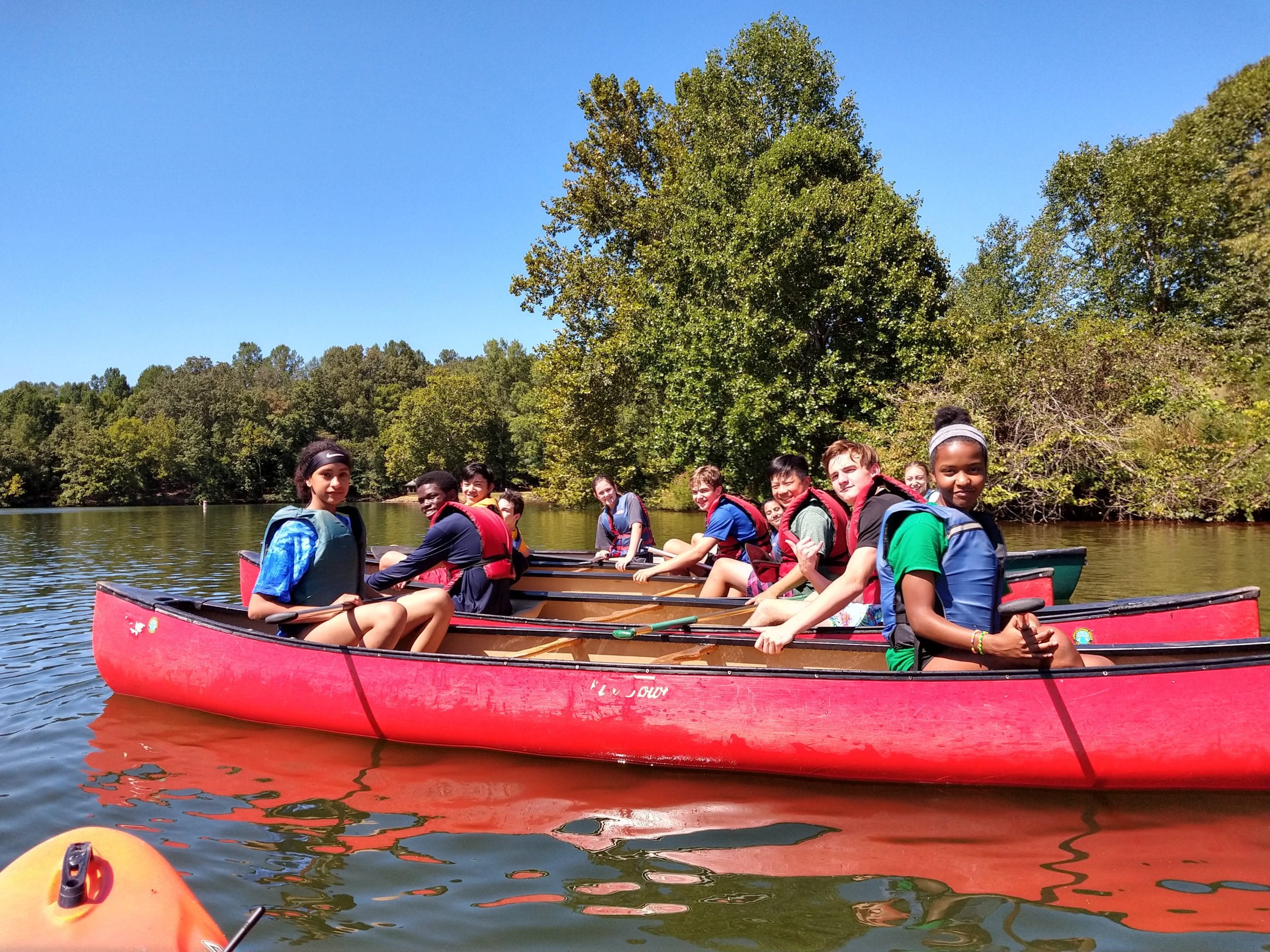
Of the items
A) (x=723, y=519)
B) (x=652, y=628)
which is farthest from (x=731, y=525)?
(x=652, y=628)

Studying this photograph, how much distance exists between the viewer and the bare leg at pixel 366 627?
523cm

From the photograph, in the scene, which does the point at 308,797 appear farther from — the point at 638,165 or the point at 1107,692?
the point at 638,165

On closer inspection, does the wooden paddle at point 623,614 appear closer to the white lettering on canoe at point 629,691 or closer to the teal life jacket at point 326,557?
the white lettering on canoe at point 629,691

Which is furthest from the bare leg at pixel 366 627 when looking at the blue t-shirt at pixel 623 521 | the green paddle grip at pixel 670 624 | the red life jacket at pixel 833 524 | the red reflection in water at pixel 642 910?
the blue t-shirt at pixel 623 521

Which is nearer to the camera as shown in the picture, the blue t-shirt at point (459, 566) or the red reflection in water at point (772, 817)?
the red reflection in water at point (772, 817)

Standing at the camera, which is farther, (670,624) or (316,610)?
(670,624)

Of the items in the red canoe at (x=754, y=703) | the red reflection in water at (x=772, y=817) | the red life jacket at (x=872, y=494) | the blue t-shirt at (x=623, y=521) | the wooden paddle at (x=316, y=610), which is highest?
the red life jacket at (x=872, y=494)

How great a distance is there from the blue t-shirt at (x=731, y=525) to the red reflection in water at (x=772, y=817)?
346 centimetres

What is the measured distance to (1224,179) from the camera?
2542 centimetres

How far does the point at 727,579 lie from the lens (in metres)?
7.65

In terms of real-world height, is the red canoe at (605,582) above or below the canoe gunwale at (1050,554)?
below

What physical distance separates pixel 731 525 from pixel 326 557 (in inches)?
154

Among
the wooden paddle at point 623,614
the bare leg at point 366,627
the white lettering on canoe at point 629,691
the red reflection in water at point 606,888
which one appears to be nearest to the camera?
the red reflection in water at point 606,888

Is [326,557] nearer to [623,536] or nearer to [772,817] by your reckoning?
[772,817]
